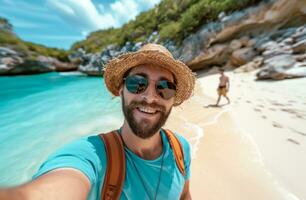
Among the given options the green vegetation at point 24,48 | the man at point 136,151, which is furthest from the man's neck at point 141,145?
the green vegetation at point 24,48

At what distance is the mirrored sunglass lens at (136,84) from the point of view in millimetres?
1514

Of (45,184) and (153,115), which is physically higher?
(153,115)

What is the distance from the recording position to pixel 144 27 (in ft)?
94.8

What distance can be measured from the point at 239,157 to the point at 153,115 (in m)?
3.03

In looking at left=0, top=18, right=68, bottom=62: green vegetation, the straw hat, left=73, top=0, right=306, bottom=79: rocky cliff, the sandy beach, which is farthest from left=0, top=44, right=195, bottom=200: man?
left=0, top=18, right=68, bottom=62: green vegetation

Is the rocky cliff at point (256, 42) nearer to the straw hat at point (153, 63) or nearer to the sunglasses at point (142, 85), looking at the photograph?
the straw hat at point (153, 63)

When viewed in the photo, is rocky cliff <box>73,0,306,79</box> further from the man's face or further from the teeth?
the teeth

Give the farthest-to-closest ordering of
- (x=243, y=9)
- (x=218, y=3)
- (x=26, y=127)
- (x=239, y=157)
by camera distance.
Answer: (x=218, y=3), (x=243, y=9), (x=26, y=127), (x=239, y=157)

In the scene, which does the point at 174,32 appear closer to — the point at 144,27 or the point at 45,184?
the point at 144,27

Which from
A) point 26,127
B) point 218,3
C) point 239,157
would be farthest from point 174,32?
point 239,157

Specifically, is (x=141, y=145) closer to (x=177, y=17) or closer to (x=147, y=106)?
(x=147, y=106)

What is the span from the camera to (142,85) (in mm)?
1516

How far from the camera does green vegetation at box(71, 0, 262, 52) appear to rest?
17.0m

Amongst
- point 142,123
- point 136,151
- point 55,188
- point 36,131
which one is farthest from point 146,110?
point 36,131
